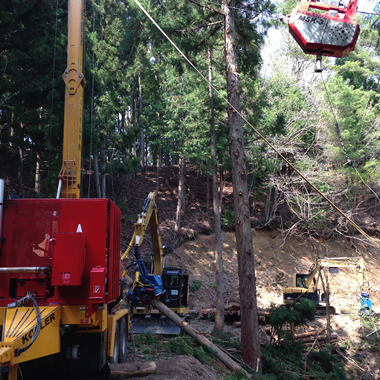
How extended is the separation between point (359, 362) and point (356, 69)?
83.0 feet

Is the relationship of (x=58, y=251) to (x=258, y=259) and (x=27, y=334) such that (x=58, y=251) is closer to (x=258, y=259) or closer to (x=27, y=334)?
(x=27, y=334)

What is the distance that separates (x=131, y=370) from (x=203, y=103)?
12883mm

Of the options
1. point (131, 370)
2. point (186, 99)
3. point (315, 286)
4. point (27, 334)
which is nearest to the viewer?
point (27, 334)

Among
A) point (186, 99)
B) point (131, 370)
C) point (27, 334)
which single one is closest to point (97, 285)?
point (27, 334)

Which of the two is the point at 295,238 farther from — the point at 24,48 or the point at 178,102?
the point at 24,48

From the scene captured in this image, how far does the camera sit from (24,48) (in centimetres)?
Answer: 1531

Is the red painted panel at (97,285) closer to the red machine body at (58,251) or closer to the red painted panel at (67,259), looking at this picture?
the red machine body at (58,251)

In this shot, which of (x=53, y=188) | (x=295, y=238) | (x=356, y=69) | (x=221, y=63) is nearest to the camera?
(x=53, y=188)

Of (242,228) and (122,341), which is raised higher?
(242,228)

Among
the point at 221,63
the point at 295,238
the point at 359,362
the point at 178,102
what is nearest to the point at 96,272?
the point at 359,362

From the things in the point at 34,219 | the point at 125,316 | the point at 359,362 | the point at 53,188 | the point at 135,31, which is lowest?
the point at 359,362

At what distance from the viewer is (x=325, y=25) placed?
232 inches

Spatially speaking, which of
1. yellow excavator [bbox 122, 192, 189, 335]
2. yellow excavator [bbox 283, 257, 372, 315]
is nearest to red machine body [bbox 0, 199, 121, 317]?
yellow excavator [bbox 122, 192, 189, 335]

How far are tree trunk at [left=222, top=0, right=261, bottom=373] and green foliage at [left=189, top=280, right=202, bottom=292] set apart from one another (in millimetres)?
11885
